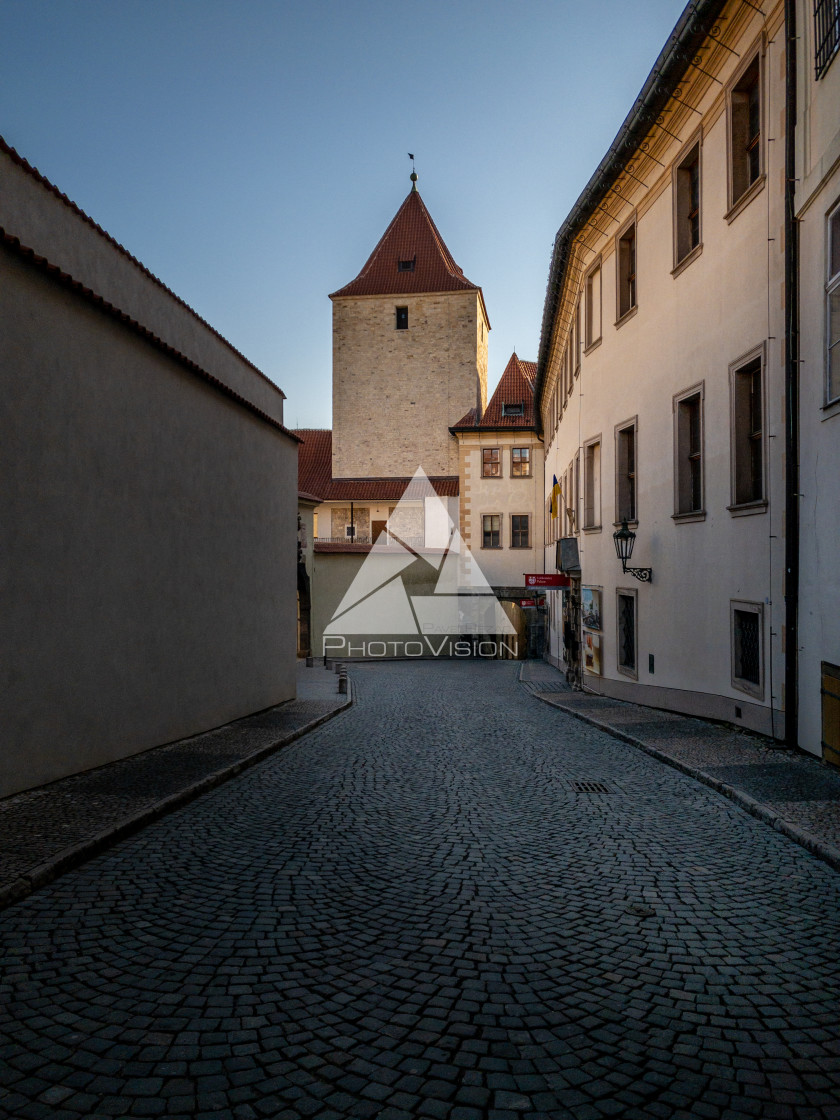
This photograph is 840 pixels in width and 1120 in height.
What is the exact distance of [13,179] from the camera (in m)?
8.90

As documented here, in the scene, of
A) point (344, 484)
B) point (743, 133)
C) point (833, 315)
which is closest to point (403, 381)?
point (344, 484)

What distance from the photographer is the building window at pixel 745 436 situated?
41.5 ft

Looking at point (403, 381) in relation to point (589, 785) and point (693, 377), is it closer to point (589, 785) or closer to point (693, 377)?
point (693, 377)

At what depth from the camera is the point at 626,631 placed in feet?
60.1

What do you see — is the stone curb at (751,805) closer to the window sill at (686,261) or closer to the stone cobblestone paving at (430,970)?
the stone cobblestone paving at (430,970)

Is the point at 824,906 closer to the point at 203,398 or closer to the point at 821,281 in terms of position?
the point at 821,281

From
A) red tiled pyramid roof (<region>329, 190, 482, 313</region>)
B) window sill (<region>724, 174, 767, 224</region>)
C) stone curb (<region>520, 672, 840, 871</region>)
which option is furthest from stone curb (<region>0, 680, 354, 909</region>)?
red tiled pyramid roof (<region>329, 190, 482, 313</region>)

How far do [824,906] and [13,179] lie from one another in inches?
386

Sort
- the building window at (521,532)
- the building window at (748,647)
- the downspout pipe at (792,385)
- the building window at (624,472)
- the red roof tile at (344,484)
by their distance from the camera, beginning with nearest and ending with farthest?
the downspout pipe at (792,385)
the building window at (748,647)
the building window at (624,472)
the building window at (521,532)
the red roof tile at (344,484)

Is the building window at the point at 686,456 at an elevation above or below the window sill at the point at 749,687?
above

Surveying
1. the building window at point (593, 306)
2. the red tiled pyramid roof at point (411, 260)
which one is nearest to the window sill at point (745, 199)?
the building window at point (593, 306)

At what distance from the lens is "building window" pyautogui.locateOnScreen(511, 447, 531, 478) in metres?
42.1

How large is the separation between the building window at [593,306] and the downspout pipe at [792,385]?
8.94 metres

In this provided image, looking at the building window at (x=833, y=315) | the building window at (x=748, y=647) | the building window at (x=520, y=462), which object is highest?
the building window at (x=520, y=462)
